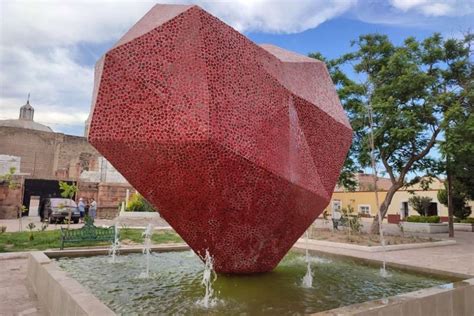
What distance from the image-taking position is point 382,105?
51.2 feet

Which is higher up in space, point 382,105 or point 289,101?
point 382,105

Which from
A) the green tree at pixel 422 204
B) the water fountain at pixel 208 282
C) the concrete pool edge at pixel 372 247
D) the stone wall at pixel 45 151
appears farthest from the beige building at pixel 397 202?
the water fountain at pixel 208 282

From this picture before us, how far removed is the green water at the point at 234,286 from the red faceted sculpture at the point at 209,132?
0.71 metres

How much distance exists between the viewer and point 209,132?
4.84m

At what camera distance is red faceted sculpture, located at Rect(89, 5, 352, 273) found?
496 centimetres

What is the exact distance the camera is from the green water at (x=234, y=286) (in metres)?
5.01

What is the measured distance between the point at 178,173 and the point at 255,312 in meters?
2.08

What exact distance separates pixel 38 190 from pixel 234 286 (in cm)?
2436

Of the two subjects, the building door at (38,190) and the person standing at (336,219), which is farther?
the building door at (38,190)

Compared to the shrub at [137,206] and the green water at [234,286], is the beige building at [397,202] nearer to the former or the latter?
the shrub at [137,206]

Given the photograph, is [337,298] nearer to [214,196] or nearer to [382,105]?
[214,196]

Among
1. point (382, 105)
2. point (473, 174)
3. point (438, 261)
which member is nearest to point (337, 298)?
point (438, 261)

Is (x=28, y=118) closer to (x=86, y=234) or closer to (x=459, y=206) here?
(x=86, y=234)

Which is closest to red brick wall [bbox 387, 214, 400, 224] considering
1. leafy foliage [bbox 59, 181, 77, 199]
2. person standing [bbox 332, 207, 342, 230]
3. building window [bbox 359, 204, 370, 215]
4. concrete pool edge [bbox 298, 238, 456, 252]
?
building window [bbox 359, 204, 370, 215]
